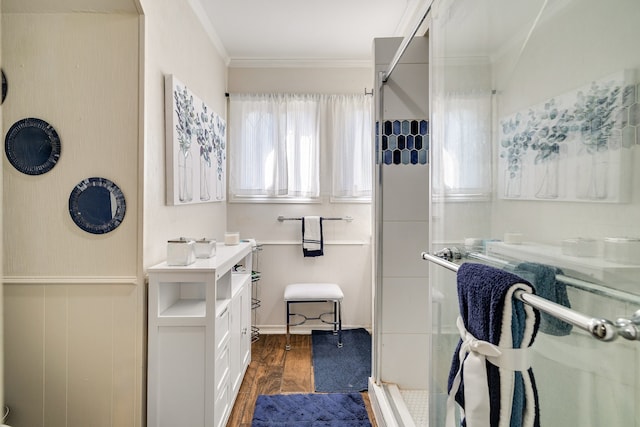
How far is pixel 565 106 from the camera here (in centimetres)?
70

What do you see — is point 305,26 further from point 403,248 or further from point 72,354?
point 72,354

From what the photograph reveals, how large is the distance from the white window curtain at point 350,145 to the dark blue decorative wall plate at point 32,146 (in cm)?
217

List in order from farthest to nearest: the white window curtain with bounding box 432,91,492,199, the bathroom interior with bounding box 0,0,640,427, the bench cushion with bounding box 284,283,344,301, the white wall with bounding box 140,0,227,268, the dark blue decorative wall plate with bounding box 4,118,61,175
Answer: the bench cushion with bounding box 284,283,344,301 → the white wall with bounding box 140,0,227,268 → the dark blue decorative wall plate with bounding box 4,118,61,175 → the white window curtain with bounding box 432,91,492,199 → the bathroom interior with bounding box 0,0,640,427

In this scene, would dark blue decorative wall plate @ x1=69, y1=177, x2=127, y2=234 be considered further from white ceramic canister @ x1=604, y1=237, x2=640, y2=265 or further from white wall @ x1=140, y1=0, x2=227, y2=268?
white ceramic canister @ x1=604, y1=237, x2=640, y2=265

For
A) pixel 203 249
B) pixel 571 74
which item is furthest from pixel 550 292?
pixel 203 249

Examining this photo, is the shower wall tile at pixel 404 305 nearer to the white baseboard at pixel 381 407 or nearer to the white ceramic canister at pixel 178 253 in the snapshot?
the white baseboard at pixel 381 407

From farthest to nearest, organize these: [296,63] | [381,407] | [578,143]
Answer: [296,63]
[381,407]
[578,143]

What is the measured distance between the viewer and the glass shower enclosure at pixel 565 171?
→ 59 cm

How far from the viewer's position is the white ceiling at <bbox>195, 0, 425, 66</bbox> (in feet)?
7.87

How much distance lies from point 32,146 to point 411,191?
193cm

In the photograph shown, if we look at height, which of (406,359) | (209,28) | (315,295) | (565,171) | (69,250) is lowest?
(406,359)

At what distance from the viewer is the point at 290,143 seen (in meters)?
3.25

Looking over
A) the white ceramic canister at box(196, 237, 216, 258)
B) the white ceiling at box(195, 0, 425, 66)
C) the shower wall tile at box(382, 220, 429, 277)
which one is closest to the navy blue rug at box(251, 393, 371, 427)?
the shower wall tile at box(382, 220, 429, 277)

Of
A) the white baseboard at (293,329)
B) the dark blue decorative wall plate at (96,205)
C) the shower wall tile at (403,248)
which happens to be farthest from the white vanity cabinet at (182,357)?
the white baseboard at (293,329)
